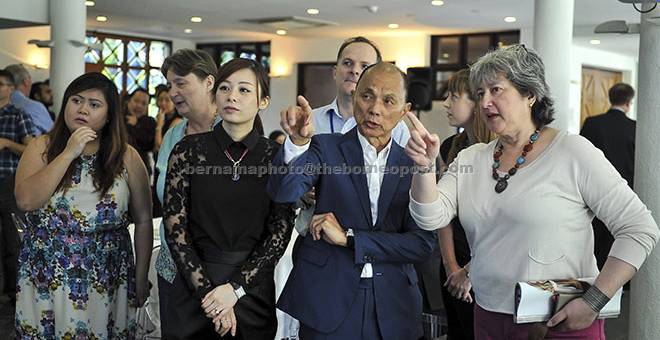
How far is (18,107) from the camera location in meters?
6.32

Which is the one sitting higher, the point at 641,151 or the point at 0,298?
the point at 641,151

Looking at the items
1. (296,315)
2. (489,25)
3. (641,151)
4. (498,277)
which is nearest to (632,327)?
(641,151)

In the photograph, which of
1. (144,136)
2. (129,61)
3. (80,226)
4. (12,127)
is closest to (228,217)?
(80,226)

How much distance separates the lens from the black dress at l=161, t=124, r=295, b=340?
2.60 m

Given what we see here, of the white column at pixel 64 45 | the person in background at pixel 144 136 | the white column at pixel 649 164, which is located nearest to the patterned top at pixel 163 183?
the white column at pixel 649 164

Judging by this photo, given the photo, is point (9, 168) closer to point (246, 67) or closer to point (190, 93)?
point (190, 93)

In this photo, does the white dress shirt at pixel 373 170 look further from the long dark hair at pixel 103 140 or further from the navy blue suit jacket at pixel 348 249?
the long dark hair at pixel 103 140

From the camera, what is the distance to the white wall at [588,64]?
15.8 metres

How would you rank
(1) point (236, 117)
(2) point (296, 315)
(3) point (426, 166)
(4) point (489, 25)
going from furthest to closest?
(4) point (489, 25), (1) point (236, 117), (2) point (296, 315), (3) point (426, 166)

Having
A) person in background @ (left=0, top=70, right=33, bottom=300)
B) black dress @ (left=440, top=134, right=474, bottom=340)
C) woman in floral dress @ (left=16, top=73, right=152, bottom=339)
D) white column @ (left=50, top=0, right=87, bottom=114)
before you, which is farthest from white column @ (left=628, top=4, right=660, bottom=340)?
white column @ (left=50, top=0, right=87, bottom=114)

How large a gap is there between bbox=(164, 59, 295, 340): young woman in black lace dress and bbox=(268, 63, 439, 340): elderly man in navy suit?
20cm

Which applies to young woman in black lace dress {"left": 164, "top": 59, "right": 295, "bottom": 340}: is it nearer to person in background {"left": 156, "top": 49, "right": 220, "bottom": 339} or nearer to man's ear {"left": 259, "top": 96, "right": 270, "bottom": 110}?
man's ear {"left": 259, "top": 96, "right": 270, "bottom": 110}

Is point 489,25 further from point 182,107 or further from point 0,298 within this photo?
point 182,107

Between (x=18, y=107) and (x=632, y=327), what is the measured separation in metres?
5.02
